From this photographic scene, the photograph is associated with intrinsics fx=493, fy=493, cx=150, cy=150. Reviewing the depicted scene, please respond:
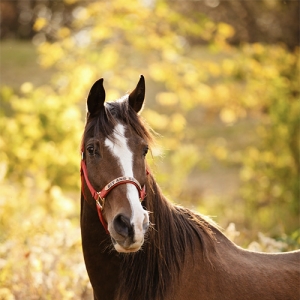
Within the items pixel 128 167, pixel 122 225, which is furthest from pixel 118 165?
pixel 122 225

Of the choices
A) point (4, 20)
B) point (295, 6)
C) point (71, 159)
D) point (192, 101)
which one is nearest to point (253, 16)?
point (295, 6)

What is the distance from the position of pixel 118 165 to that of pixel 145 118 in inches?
115

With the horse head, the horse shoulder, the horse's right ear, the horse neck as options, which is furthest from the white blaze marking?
the horse shoulder

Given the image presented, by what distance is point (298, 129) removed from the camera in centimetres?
926

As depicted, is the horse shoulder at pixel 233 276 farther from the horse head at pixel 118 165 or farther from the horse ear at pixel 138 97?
the horse ear at pixel 138 97

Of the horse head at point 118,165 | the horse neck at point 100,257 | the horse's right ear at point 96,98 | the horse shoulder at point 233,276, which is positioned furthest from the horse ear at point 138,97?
the horse shoulder at point 233,276

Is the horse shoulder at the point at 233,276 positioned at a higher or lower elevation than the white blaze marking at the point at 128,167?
lower

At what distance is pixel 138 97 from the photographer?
2.90m

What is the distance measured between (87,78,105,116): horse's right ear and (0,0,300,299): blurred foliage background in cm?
41

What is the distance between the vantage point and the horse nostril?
234cm

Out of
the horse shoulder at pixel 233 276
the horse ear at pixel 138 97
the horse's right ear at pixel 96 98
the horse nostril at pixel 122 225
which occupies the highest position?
the horse ear at pixel 138 97

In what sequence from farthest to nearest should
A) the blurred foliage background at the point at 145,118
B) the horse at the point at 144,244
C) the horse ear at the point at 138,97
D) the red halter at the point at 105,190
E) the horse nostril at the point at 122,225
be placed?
the blurred foliage background at the point at 145,118
the horse ear at the point at 138,97
the horse at the point at 144,244
the red halter at the point at 105,190
the horse nostril at the point at 122,225

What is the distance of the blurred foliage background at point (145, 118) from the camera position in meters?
4.33

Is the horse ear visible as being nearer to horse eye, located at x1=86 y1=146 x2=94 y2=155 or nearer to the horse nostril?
horse eye, located at x1=86 y1=146 x2=94 y2=155
